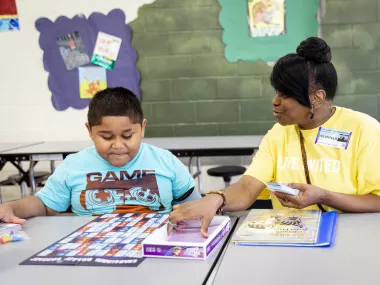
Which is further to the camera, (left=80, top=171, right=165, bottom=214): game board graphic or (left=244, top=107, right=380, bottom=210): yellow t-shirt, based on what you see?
(left=80, top=171, right=165, bottom=214): game board graphic

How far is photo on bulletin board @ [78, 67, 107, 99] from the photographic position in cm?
435

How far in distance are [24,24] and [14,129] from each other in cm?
98

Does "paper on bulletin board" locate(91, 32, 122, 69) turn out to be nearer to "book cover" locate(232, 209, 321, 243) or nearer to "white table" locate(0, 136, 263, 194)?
"white table" locate(0, 136, 263, 194)

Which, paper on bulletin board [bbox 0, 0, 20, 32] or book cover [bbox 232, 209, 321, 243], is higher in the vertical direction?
paper on bulletin board [bbox 0, 0, 20, 32]

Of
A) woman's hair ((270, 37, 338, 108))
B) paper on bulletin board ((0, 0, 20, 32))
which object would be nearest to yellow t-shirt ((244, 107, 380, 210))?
woman's hair ((270, 37, 338, 108))

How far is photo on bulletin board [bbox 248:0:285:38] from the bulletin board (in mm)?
1075

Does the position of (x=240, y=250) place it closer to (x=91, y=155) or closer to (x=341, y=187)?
(x=341, y=187)

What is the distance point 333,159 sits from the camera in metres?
1.56

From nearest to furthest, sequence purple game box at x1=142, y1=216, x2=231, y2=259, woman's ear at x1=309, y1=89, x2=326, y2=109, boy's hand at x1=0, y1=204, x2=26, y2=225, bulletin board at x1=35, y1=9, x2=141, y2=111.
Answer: purple game box at x1=142, y1=216, x2=231, y2=259 → boy's hand at x1=0, y1=204, x2=26, y2=225 → woman's ear at x1=309, y1=89, x2=326, y2=109 → bulletin board at x1=35, y1=9, x2=141, y2=111

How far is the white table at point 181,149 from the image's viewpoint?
337 centimetres

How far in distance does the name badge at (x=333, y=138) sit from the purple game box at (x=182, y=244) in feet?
1.83

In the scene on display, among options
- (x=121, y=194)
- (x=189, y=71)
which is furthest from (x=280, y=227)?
(x=189, y=71)

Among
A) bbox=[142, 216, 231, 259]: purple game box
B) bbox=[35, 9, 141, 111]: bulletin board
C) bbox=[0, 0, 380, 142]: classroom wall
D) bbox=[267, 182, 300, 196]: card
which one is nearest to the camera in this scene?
bbox=[142, 216, 231, 259]: purple game box

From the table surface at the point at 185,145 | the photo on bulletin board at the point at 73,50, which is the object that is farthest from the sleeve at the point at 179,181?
the photo on bulletin board at the point at 73,50
